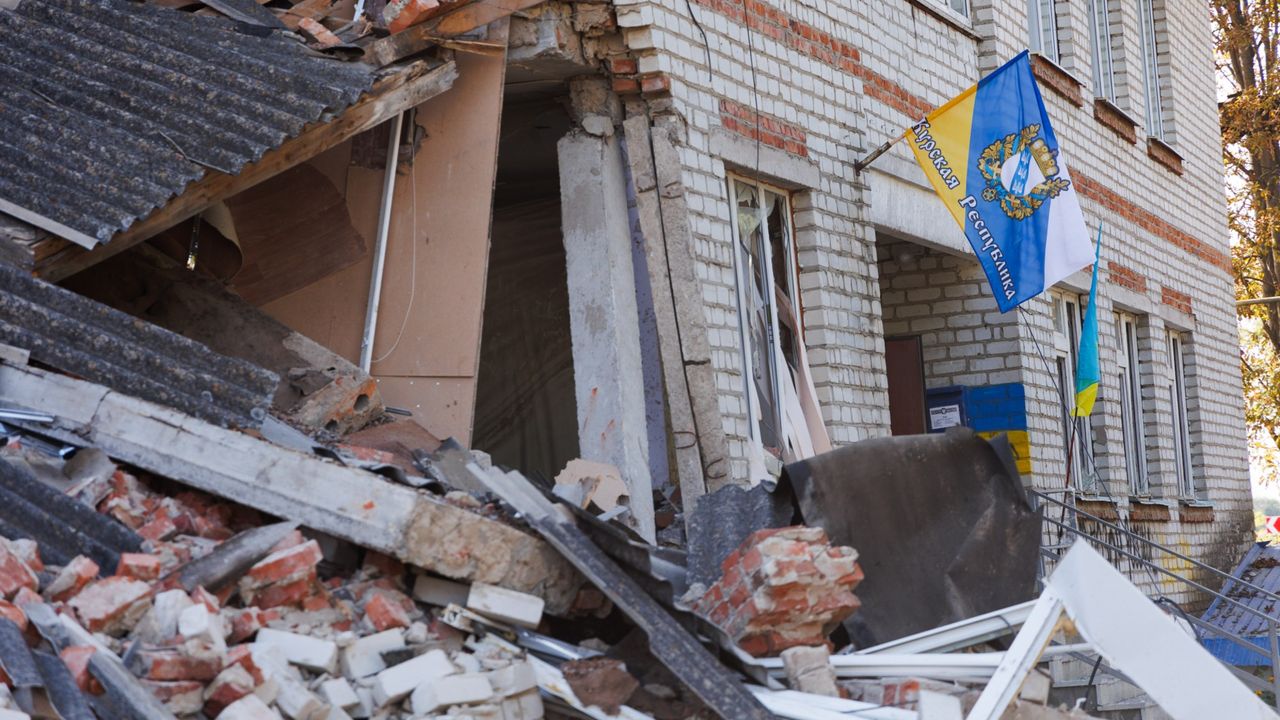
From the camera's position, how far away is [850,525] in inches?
191

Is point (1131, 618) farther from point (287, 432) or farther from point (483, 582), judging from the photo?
point (287, 432)

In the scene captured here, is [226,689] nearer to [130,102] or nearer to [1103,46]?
[130,102]

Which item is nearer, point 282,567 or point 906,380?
point 282,567

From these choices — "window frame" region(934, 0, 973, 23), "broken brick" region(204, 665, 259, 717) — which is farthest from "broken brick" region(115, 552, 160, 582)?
"window frame" region(934, 0, 973, 23)

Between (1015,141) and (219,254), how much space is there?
4265mm

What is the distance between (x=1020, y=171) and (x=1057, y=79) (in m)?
4.42

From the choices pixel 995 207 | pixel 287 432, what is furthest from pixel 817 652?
pixel 995 207

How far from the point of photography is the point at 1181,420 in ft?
46.9

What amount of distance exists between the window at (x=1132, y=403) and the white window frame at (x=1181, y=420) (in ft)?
2.43

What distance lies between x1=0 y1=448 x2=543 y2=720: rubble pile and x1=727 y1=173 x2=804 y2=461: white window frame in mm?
3376

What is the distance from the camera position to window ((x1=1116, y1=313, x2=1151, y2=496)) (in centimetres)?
1288

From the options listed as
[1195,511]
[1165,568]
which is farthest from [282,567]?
[1195,511]

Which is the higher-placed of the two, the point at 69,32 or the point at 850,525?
the point at 69,32

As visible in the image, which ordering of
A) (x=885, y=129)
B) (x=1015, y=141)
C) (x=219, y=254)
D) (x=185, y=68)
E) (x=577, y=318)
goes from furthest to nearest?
1. (x=885, y=129)
2. (x=1015, y=141)
3. (x=577, y=318)
4. (x=219, y=254)
5. (x=185, y=68)
